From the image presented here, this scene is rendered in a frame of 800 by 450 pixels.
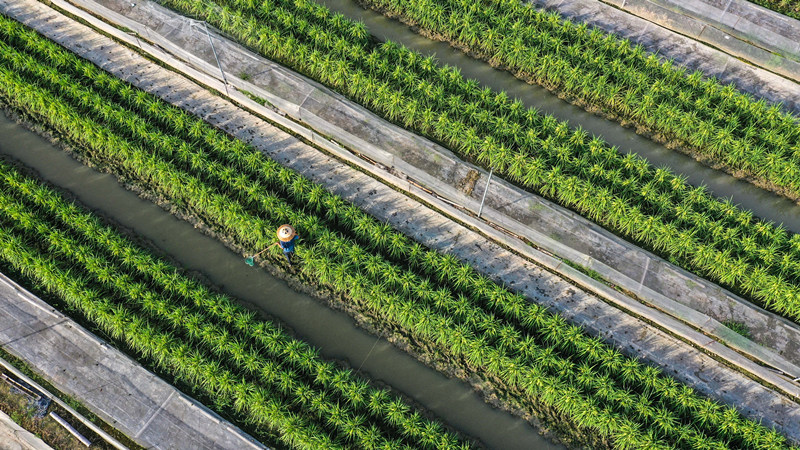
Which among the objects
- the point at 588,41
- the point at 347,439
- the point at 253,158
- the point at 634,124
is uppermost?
the point at 588,41

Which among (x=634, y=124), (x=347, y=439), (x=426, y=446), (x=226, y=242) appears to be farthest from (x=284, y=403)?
(x=634, y=124)

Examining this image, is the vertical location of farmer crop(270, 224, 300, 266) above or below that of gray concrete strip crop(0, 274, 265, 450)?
above

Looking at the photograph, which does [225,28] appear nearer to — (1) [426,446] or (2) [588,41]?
(2) [588,41]

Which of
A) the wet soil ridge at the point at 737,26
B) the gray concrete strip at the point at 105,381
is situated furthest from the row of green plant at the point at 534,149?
the gray concrete strip at the point at 105,381

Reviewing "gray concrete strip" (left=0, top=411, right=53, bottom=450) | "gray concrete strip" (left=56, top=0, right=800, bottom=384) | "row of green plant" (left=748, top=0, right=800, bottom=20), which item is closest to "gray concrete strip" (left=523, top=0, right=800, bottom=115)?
"row of green plant" (left=748, top=0, right=800, bottom=20)

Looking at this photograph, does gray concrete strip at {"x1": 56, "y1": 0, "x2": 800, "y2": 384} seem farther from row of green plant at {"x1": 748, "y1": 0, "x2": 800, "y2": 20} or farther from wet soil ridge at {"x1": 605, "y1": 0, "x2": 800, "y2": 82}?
row of green plant at {"x1": 748, "y1": 0, "x2": 800, "y2": 20}

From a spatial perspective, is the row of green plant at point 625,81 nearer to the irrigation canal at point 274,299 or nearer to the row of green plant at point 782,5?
the row of green plant at point 782,5
